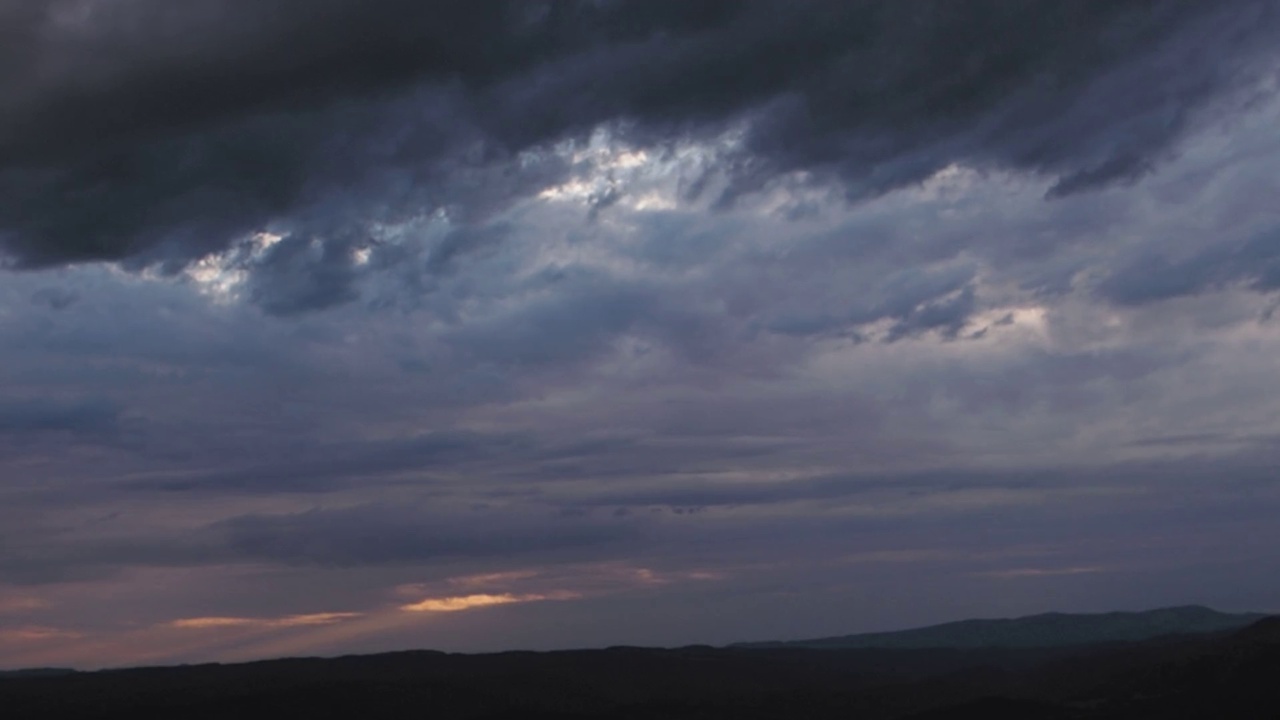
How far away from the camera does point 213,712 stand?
13500cm

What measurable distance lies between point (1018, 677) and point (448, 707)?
88.0 metres

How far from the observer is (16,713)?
150250 mm

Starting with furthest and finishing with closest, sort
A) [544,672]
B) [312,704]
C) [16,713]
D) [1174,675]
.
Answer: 1. [544,672]
2. [16,713]
3. [312,704]
4. [1174,675]

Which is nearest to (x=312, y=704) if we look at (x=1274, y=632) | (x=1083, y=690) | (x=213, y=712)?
(x=213, y=712)

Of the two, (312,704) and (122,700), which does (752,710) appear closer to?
(312,704)

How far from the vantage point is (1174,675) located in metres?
130

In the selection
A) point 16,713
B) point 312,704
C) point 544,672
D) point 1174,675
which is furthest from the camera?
point 544,672

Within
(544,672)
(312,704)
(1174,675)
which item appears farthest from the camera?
(544,672)

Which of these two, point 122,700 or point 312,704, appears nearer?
point 312,704

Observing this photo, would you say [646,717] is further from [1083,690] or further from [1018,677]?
[1018,677]

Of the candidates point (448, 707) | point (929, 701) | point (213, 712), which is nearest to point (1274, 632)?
point (929, 701)

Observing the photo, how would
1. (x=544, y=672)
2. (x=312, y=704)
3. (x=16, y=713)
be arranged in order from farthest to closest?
(x=544, y=672)
(x=16, y=713)
(x=312, y=704)

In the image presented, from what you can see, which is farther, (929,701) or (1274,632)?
(929,701)

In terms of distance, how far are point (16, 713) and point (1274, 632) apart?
14156 cm
